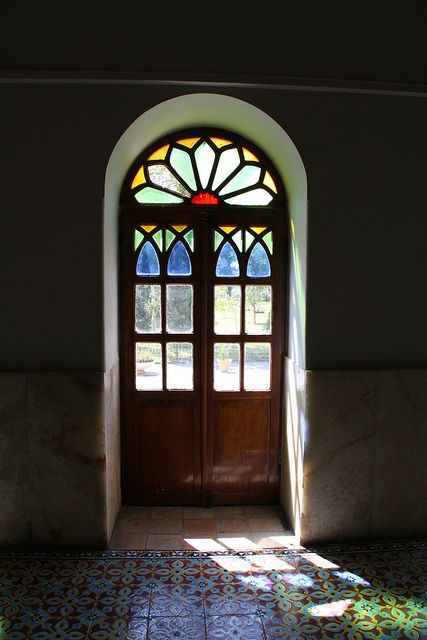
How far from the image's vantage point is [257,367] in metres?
3.81

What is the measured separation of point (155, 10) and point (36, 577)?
3.36m

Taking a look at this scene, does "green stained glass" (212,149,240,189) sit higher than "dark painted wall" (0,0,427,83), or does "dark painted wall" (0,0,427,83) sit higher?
"dark painted wall" (0,0,427,83)

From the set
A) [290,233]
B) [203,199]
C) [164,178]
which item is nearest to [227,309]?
[290,233]

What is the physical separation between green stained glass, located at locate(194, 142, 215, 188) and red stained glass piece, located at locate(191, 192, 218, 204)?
9cm

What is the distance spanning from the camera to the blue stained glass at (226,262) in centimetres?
374

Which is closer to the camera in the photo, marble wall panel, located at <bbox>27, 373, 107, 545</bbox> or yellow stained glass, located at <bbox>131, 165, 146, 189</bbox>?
marble wall panel, located at <bbox>27, 373, 107, 545</bbox>

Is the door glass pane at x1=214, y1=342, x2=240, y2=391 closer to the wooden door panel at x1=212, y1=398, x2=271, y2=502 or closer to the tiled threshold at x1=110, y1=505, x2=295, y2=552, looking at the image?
the wooden door panel at x1=212, y1=398, x2=271, y2=502

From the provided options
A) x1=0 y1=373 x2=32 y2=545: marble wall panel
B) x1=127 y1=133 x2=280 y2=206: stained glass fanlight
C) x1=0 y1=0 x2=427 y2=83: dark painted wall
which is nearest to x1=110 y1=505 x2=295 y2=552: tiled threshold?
Answer: x1=0 y1=373 x2=32 y2=545: marble wall panel

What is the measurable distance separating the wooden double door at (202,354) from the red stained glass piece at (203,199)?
6 centimetres

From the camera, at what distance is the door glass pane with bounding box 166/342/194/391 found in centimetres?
376

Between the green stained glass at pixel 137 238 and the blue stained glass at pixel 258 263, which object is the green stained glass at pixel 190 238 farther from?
the blue stained glass at pixel 258 263

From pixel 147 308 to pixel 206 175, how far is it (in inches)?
41.8

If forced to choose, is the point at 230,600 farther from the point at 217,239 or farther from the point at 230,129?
the point at 230,129

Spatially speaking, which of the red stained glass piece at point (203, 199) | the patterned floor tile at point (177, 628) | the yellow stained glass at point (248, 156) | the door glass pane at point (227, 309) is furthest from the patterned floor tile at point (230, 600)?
the yellow stained glass at point (248, 156)
